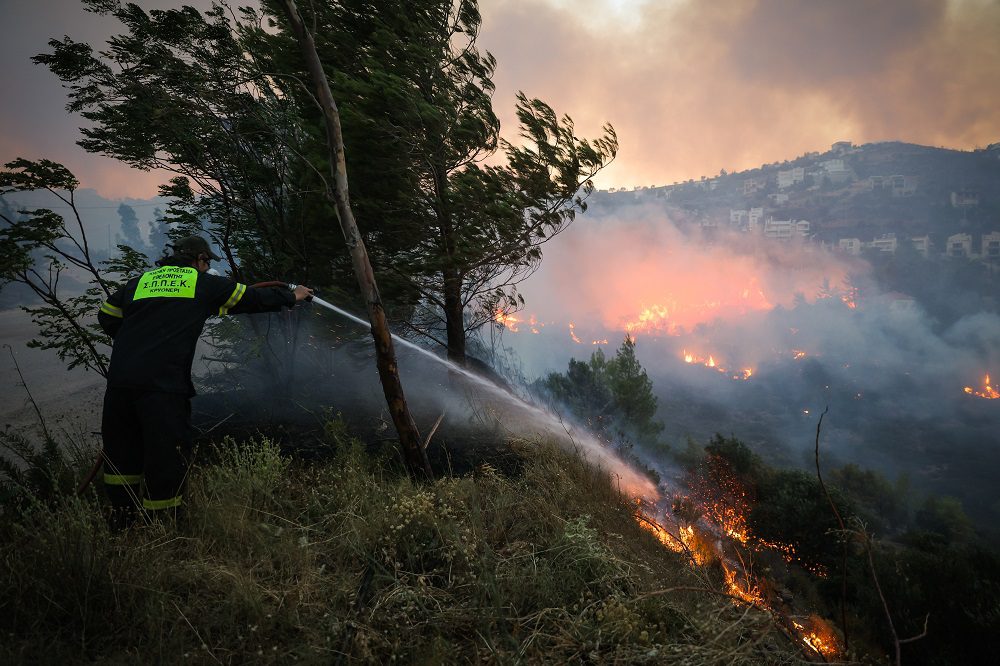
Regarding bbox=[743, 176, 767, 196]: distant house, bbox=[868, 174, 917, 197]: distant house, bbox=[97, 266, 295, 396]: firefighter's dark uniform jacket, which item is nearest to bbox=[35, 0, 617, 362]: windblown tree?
bbox=[97, 266, 295, 396]: firefighter's dark uniform jacket

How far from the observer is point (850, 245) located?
124m

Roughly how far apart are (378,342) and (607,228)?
155 metres

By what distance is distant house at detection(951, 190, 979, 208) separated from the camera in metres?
120

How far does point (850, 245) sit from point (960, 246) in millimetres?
22852

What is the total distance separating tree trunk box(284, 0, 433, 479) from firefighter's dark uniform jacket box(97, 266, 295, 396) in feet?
3.47

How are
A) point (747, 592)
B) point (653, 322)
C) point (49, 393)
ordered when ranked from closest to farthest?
point (747, 592) < point (49, 393) < point (653, 322)

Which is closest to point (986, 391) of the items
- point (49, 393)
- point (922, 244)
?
point (922, 244)

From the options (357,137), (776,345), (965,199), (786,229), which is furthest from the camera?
(786,229)

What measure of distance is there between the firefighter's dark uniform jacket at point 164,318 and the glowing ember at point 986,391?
395 ft

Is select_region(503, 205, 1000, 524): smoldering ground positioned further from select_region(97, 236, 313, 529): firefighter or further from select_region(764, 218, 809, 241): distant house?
select_region(97, 236, 313, 529): firefighter

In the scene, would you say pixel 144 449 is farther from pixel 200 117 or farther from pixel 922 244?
pixel 922 244

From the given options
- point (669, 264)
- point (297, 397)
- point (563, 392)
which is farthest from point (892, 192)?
point (297, 397)

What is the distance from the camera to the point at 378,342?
4.77 m

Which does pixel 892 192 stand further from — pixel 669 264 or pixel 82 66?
pixel 82 66
